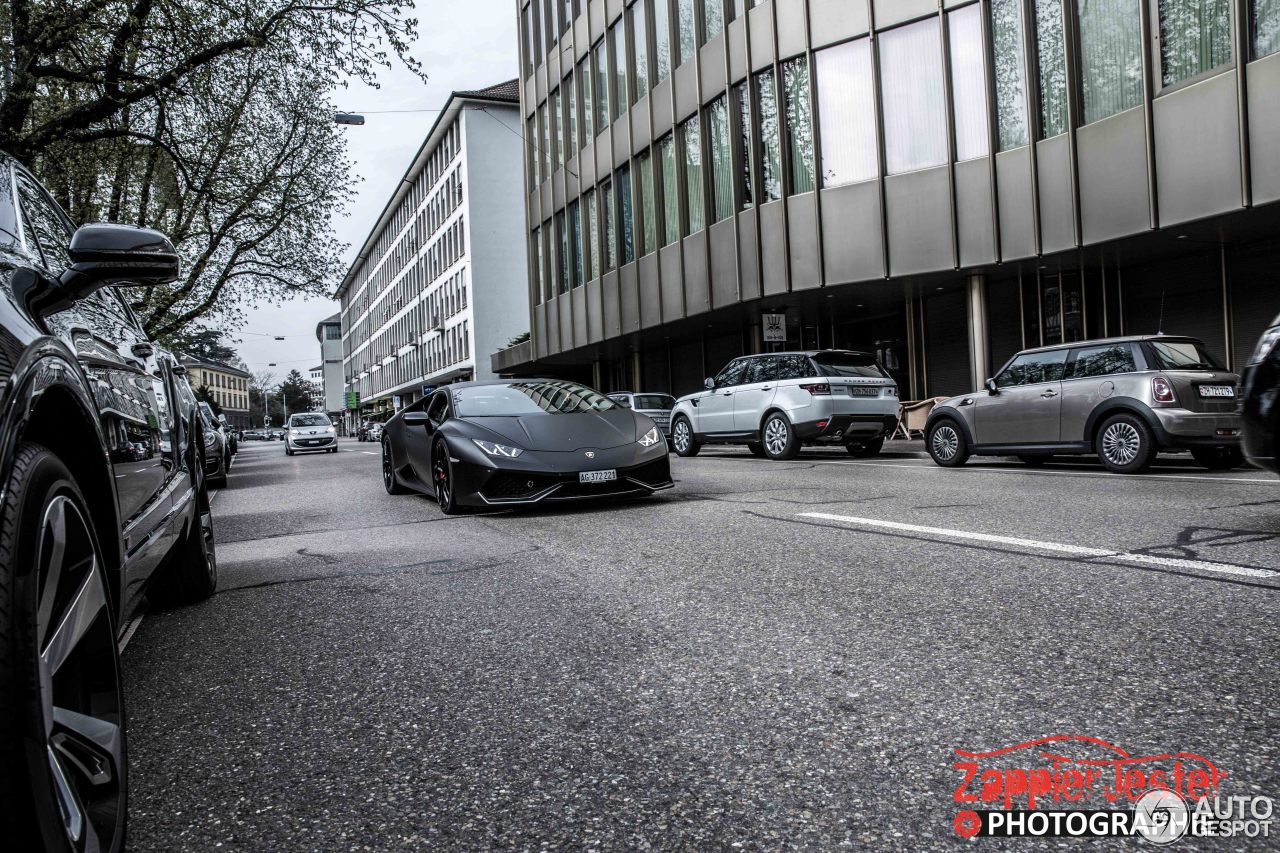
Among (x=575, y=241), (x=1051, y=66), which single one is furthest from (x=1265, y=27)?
(x=575, y=241)

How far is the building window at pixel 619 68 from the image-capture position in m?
29.3

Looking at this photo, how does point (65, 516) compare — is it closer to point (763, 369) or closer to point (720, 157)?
point (763, 369)

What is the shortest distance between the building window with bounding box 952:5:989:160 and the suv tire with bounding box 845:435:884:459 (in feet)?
21.2

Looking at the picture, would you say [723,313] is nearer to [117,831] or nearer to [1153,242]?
[1153,242]

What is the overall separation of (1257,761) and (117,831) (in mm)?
2494

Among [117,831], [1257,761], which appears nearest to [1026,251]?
[1257,761]

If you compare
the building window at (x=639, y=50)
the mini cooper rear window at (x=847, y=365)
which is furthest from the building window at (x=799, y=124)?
the building window at (x=639, y=50)

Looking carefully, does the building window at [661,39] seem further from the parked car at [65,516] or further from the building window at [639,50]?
the parked car at [65,516]

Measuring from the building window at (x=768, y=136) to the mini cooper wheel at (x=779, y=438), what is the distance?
8074 millimetres

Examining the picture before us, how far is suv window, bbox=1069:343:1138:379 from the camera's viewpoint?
10391 mm

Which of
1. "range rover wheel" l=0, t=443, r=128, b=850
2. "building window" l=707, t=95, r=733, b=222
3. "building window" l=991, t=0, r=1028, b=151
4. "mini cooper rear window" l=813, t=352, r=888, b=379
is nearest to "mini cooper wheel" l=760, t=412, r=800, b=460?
"mini cooper rear window" l=813, t=352, r=888, b=379

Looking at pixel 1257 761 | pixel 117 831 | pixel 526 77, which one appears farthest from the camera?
pixel 526 77

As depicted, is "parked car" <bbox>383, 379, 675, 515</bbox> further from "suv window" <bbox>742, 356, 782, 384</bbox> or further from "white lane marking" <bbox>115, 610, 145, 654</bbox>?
"suv window" <bbox>742, 356, 782, 384</bbox>

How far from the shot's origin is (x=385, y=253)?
284 feet
